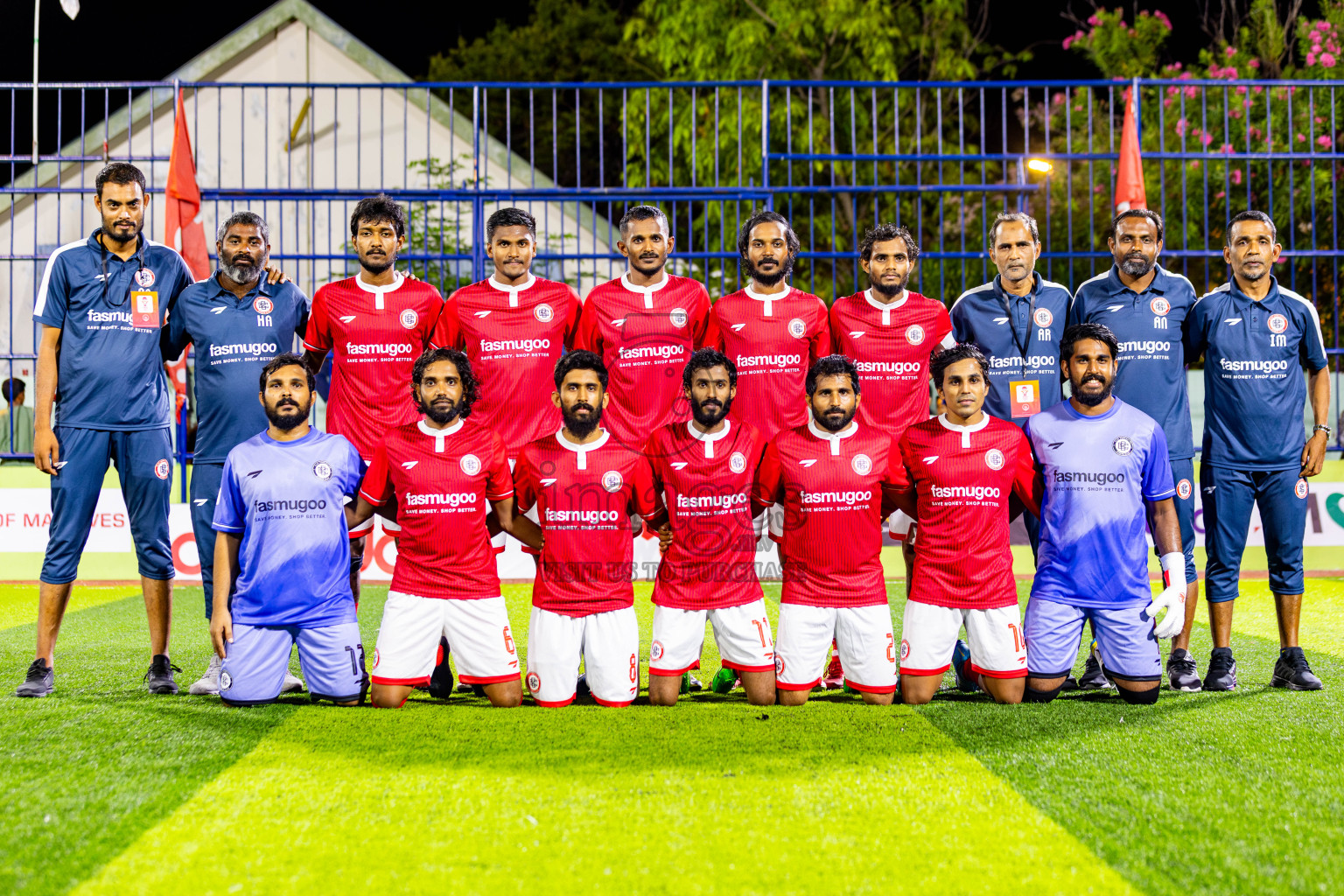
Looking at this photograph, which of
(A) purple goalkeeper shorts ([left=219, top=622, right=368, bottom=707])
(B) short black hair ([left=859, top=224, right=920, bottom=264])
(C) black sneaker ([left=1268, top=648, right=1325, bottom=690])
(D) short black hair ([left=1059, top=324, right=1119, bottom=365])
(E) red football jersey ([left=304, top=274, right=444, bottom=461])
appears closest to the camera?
(A) purple goalkeeper shorts ([left=219, top=622, right=368, bottom=707])

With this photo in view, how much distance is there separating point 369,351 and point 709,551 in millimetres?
1914

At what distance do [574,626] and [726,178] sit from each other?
15.5m

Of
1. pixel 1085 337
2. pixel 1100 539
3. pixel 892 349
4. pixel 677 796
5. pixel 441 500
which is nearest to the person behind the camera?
pixel 677 796

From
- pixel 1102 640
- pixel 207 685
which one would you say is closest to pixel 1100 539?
pixel 1102 640

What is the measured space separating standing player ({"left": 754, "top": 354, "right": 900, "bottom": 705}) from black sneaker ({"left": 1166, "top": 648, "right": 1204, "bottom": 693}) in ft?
4.64

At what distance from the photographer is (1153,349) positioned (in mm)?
5516

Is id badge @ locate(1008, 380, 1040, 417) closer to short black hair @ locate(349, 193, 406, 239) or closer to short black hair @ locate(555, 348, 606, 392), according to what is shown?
short black hair @ locate(555, 348, 606, 392)

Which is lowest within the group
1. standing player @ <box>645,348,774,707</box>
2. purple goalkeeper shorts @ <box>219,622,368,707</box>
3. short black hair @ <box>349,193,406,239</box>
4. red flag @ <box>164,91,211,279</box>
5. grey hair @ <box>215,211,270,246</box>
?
purple goalkeeper shorts @ <box>219,622,368,707</box>

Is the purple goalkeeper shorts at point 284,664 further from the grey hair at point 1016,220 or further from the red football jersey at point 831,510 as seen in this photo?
the grey hair at point 1016,220

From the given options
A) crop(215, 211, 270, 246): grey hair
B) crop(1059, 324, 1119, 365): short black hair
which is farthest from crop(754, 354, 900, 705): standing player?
crop(215, 211, 270, 246): grey hair

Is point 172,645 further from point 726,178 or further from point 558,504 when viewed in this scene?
point 726,178

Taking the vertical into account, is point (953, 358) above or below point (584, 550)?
above

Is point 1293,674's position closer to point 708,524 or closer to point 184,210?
point 708,524

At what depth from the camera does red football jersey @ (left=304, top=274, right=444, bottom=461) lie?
17.9 feet
